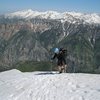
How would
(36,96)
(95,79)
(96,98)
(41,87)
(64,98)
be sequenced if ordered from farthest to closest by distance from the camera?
(95,79)
(41,87)
(36,96)
(64,98)
(96,98)

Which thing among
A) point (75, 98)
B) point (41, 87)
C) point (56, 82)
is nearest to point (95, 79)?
point (56, 82)

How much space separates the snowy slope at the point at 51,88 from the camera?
82.2 ft

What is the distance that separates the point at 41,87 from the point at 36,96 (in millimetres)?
2962

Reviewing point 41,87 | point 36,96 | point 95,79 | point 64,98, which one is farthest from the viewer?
point 95,79

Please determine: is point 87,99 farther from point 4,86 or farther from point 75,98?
point 4,86

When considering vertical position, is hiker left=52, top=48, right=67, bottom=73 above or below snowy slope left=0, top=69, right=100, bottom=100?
above

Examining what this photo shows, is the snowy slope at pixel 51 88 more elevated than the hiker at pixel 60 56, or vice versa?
the hiker at pixel 60 56

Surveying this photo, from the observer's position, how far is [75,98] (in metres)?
23.9

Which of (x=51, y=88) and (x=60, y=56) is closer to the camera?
(x=51, y=88)

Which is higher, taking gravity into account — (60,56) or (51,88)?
(60,56)

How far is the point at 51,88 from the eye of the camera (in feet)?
93.3

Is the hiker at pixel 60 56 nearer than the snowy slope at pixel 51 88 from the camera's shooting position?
No

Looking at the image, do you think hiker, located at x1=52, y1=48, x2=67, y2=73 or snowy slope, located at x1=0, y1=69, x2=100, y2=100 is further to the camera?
hiker, located at x1=52, y1=48, x2=67, y2=73

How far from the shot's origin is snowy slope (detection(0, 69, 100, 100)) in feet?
82.2
